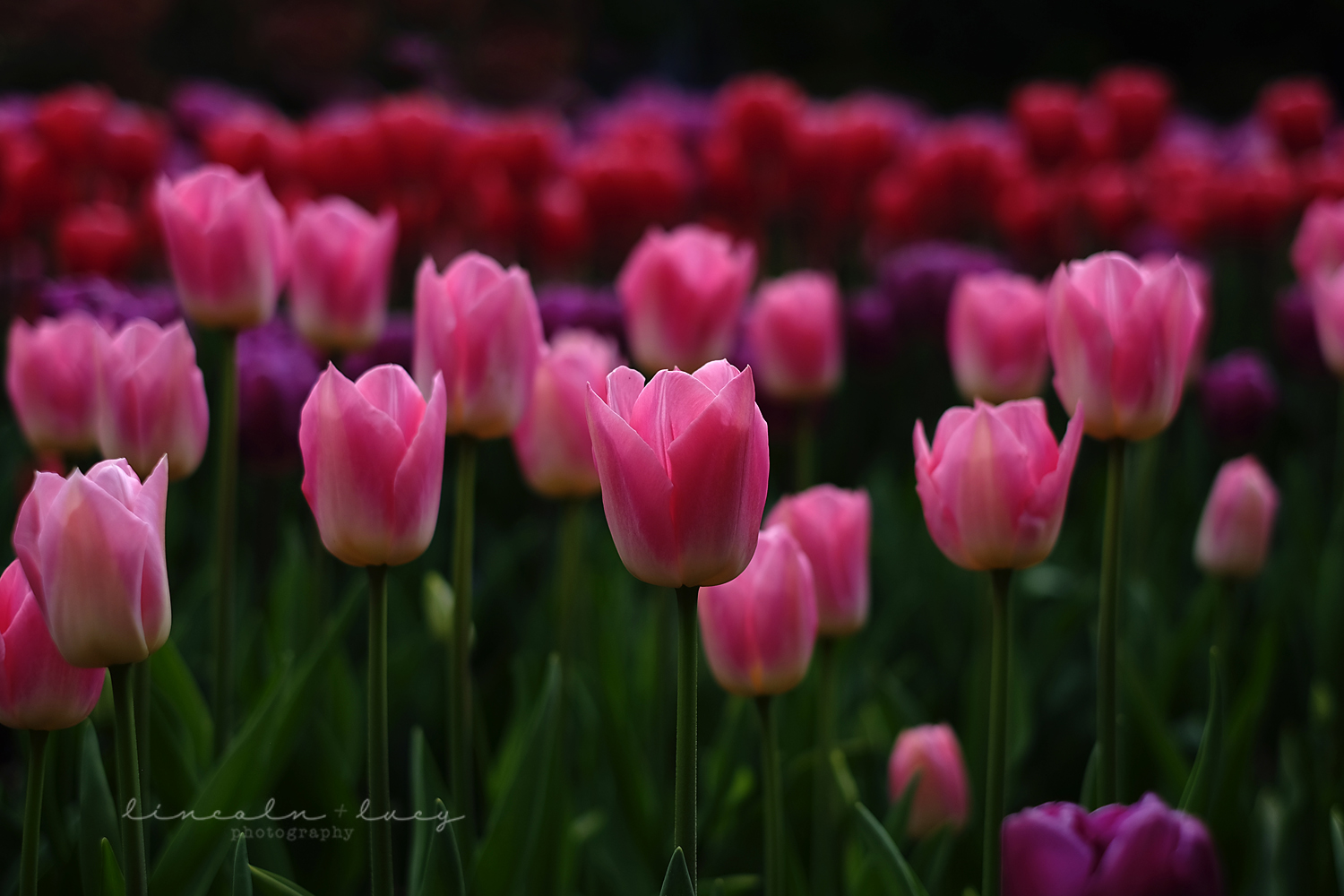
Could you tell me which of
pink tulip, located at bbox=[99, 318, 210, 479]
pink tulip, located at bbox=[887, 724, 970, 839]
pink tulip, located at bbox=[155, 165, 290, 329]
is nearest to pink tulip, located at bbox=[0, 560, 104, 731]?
pink tulip, located at bbox=[99, 318, 210, 479]

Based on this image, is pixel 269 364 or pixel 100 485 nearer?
pixel 100 485

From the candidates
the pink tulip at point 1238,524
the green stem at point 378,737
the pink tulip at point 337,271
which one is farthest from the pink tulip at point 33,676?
the pink tulip at point 1238,524

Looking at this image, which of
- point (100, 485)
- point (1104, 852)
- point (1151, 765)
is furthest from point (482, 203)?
point (1104, 852)

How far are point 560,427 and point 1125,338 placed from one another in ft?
2.18

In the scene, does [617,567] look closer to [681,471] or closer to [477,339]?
[477,339]

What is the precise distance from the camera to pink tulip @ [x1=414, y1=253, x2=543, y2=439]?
1.17 m

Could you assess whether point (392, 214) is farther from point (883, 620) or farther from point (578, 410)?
point (883, 620)

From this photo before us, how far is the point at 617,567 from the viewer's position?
2.24 metres

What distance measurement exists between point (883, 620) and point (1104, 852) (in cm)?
141

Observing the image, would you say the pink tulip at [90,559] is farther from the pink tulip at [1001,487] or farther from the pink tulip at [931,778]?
the pink tulip at [931,778]

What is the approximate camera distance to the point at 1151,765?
169 centimetres

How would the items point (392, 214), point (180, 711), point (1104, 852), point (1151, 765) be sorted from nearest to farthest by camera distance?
point (1104, 852) < point (180, 711) < point (392, 214) < point (1151, 765)

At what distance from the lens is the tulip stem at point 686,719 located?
2.70 ft

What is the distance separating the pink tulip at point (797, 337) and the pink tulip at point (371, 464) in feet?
3.97
